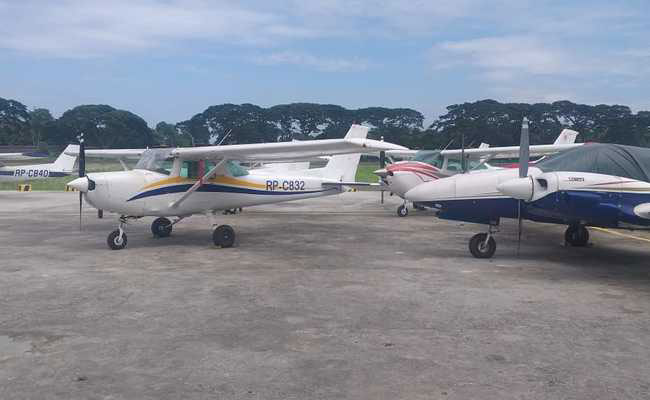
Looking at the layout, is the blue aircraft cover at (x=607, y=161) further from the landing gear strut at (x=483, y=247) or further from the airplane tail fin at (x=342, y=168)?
the airplane tail fin at (x=342, y=168)

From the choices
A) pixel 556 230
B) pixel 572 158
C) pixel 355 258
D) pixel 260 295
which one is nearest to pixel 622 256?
pixel 572 158

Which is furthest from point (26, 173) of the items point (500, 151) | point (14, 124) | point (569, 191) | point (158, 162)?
point (14, 124)

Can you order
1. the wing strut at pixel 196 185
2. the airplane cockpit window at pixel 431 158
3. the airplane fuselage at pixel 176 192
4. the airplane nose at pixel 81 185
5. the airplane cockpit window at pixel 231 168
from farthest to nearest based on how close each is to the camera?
the airplane cockpit window at pixel 431 158 → the airplane cockpit window at pixel 231 168 → the wing strut at pixel 196 185 → the airplane fuselage at pixel 176 192 → the airplane nose at pixel 81 185

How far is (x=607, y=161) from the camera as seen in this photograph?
26.0ft

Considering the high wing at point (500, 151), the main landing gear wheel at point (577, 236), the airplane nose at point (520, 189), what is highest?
the high wing at point (500, 151)

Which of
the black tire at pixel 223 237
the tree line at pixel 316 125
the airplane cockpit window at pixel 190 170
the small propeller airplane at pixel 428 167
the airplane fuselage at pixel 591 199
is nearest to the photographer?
the airplane fuselage at pixel 591 199

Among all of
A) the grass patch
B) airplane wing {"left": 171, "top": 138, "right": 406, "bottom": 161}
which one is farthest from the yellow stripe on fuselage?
the grass patch

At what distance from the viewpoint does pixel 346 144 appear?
30.2 feet

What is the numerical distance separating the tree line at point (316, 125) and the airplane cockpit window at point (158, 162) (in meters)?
49.1

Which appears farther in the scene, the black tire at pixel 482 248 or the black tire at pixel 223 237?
the black tire at pixel 223 237

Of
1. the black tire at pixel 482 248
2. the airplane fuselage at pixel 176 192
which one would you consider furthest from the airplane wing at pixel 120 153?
the black tire at pixel 482 248

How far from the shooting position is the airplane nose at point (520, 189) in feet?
25.7

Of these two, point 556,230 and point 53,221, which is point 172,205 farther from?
point 556,230

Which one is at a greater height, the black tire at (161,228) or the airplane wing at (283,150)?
the airplane wing at (283,150)
